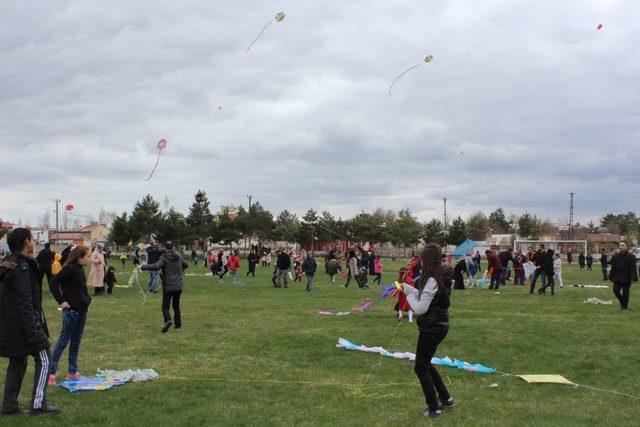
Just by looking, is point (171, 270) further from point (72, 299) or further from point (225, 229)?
point (225, 229)

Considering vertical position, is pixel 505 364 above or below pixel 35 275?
below

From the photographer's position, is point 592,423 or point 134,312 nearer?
point 592,423

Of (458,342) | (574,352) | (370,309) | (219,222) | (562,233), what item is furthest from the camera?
(562,233)

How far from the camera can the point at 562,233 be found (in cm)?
11000

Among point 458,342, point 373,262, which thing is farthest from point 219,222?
point 458,342

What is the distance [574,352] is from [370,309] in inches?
266

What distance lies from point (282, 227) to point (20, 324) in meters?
83.7

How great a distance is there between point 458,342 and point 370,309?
18.1 feet

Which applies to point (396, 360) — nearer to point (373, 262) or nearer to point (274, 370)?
point (274, 370)

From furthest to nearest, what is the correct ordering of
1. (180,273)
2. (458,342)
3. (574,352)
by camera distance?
(180,273) < (458,342) < (574,352)

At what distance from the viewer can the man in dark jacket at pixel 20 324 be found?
5.86 m

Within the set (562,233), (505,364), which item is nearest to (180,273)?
(505,364)

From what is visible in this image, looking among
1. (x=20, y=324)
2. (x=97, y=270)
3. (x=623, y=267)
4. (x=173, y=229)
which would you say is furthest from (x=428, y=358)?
(x=173, y=229)

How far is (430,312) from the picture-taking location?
20.2ft
